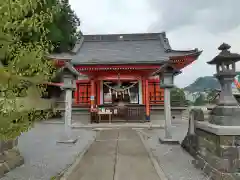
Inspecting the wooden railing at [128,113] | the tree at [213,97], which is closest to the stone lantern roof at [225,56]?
the tree at [213,97]

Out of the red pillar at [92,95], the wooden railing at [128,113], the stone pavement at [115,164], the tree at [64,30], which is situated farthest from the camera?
the tree at [64,30]

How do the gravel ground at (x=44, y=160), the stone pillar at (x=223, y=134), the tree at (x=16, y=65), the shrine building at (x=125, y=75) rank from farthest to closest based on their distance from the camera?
the shrine building at (x=125, y=75) < the gravel ground at (x=44, y=160) < the stone pillar at (x=223, y=134) < the tree at (x=16, y=65)

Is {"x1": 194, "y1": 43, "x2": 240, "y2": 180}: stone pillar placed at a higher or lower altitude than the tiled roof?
lower

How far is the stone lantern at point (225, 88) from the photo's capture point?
4.13 meters

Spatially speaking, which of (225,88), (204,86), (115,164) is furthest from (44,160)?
(204,86)

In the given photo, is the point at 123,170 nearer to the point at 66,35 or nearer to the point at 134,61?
the point at 134,61

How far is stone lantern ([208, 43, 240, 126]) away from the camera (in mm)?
4126

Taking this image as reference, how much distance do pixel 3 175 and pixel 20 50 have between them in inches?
126

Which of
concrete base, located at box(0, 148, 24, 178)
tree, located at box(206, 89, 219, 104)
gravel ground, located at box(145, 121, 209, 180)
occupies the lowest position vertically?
gravel ground, located at box(145, 121, 209, 180)

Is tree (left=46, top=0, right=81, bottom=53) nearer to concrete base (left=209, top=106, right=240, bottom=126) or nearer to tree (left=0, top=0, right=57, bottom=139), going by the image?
concrete base (left=209, top=106, right=240, bottom=126)

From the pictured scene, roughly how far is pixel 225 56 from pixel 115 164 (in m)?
3.44

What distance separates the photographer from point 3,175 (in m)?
4.23

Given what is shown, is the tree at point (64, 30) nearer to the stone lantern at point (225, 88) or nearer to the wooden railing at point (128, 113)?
the wooden railing at point (128, 113)

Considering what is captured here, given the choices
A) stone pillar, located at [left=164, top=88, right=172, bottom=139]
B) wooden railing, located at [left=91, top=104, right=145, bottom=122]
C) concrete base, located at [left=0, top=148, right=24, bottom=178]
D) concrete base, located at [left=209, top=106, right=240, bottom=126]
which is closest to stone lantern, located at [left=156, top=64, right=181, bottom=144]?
stone pillar, located at [left=164, top=88, right=172, bottom=139]
